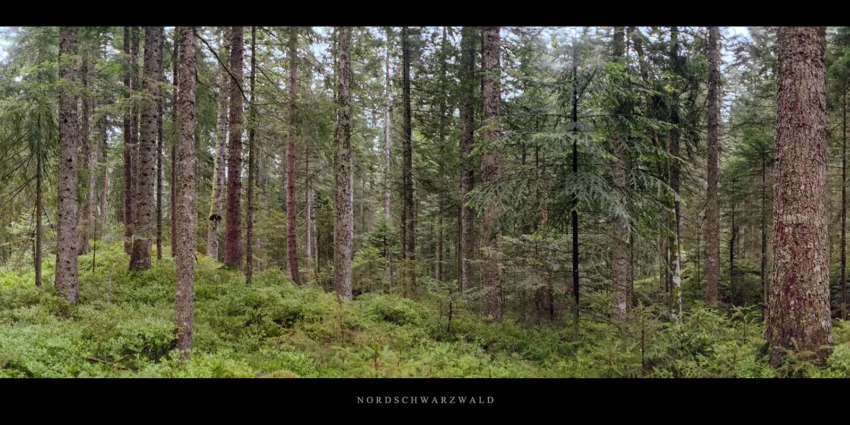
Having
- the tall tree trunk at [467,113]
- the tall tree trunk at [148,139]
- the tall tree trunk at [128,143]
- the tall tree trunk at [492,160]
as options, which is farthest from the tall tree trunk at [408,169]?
the tall tree trunk at [128,143]

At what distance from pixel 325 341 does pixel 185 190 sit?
11.6 feet

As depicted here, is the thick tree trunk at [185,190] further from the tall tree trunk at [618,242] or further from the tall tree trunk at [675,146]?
the tall tree trunk at [675,146]

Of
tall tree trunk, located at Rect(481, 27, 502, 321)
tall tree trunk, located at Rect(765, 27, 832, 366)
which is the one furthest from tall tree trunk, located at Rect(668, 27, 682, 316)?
tall tree trunk, located at Rect(481, 27, 502, 321)

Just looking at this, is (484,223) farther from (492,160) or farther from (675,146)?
(675,146)

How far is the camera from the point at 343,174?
399 inches

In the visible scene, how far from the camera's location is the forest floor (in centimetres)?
544

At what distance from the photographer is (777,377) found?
5285 mm

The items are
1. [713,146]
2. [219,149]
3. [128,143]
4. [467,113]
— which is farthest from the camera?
[219,149]

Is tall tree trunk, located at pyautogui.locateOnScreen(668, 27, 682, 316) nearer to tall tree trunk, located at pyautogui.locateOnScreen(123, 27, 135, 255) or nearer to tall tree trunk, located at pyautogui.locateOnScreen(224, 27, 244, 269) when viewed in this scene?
tall tree trunk, located at pyautogui.locateOnScreen(224, 27, 244, 269)

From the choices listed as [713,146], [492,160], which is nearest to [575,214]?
[492,160]

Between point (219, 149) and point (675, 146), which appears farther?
point (219, 149)

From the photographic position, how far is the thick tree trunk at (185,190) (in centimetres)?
618
